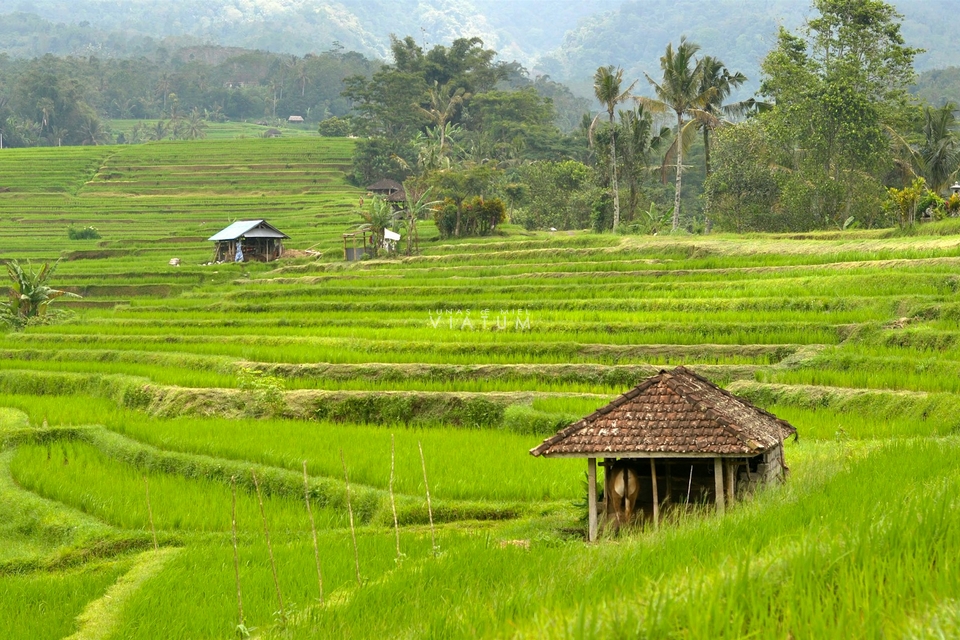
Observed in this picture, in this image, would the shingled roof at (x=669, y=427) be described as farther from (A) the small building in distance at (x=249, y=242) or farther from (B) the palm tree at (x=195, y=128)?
(B) the palm tree at (x=195, y=128)

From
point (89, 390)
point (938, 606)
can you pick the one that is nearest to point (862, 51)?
point (89, 390)

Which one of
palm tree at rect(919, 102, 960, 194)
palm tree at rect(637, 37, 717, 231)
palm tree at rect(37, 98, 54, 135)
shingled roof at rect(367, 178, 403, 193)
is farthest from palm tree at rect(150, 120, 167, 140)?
palm tree at rect(919, 102, 960, 194)

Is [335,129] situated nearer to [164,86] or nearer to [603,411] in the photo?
[164,86]

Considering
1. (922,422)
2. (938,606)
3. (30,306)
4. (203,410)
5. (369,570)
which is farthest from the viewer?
(30,306)

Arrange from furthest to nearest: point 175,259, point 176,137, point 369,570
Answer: point 176,137 → point 175,259 → point 369,570

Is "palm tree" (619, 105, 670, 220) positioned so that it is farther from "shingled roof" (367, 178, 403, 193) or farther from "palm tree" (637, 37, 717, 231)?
"shingled roof" (367, 178, 403, 193)

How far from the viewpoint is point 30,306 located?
1094 inches

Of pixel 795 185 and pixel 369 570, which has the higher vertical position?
pixel 795 185

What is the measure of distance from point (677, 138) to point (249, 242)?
16.9 metres

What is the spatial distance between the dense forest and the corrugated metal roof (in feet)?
17.3

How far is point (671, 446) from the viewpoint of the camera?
30.1ft

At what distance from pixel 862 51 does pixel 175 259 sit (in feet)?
82.9

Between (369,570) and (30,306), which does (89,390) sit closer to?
(30,306)

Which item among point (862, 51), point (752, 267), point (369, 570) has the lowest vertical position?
point (369, 570)
